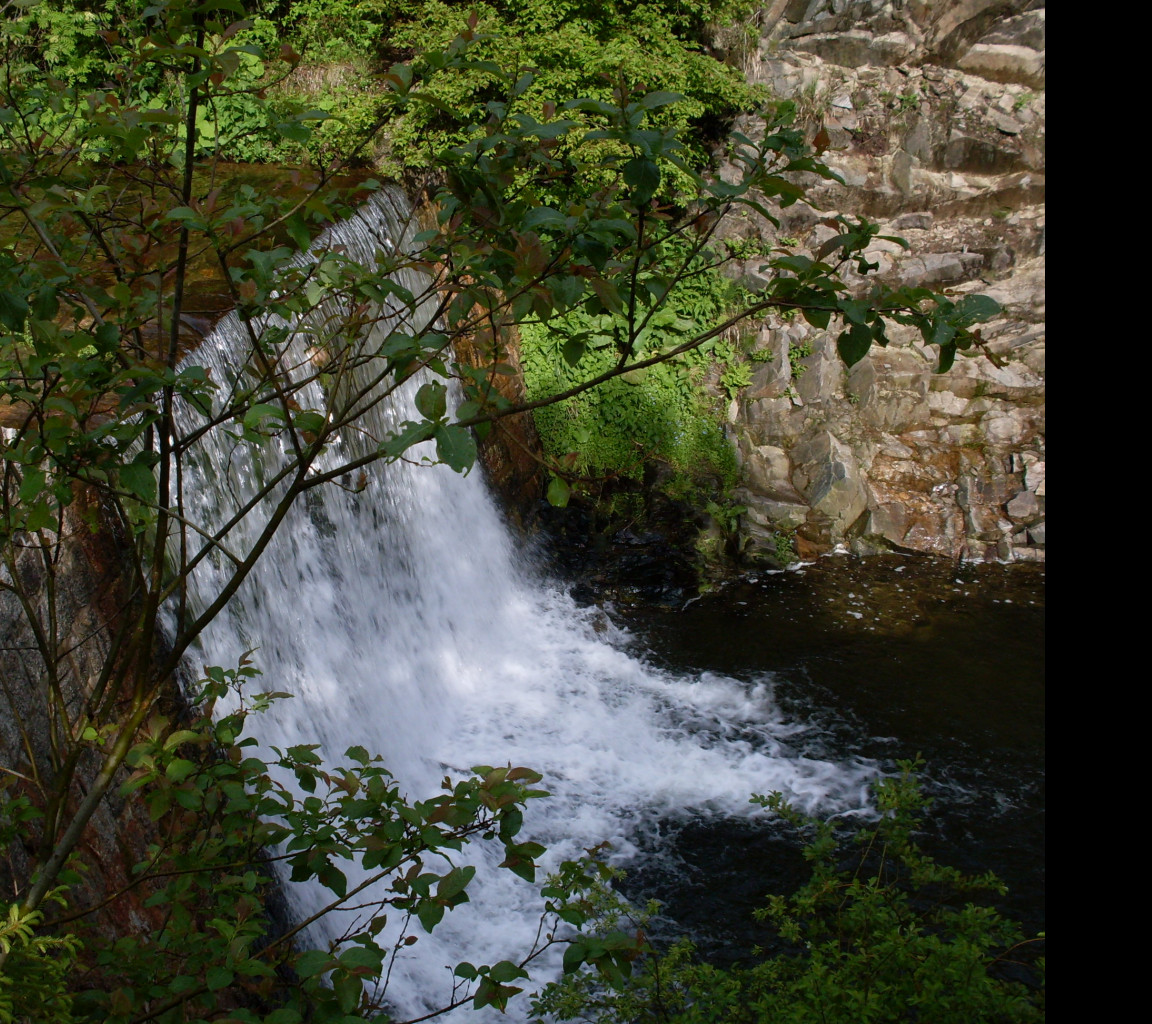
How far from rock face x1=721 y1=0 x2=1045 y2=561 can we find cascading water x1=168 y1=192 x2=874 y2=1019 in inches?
96.5

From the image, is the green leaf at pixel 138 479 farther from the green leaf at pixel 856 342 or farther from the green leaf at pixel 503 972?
the green leaf at pixel 856 342

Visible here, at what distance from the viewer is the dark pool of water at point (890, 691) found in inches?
189

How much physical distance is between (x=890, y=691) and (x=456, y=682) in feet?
10.8

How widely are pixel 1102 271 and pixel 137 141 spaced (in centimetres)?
146

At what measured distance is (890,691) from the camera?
654cm

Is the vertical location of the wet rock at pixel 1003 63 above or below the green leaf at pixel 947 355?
above

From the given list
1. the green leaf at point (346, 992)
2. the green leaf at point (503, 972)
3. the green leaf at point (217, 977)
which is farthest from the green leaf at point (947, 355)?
the green leaf at point (217, 977)

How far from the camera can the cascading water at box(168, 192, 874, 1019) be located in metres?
4.45

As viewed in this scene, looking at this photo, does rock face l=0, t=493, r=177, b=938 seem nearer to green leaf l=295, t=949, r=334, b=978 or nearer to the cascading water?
the cascading water

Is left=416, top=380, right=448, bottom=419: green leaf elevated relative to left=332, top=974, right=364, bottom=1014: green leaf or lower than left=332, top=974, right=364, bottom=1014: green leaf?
elevated

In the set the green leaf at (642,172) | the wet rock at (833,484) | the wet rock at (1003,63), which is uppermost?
the wet rock at (1003,63)

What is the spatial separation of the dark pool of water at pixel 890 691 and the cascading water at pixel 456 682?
28 centimetres

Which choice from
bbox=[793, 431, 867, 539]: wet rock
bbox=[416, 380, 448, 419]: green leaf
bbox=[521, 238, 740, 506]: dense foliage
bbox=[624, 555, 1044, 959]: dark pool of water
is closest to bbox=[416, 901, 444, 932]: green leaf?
bbox=[416, 380, 448, 419]: green leaf

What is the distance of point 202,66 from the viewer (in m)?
1.50
